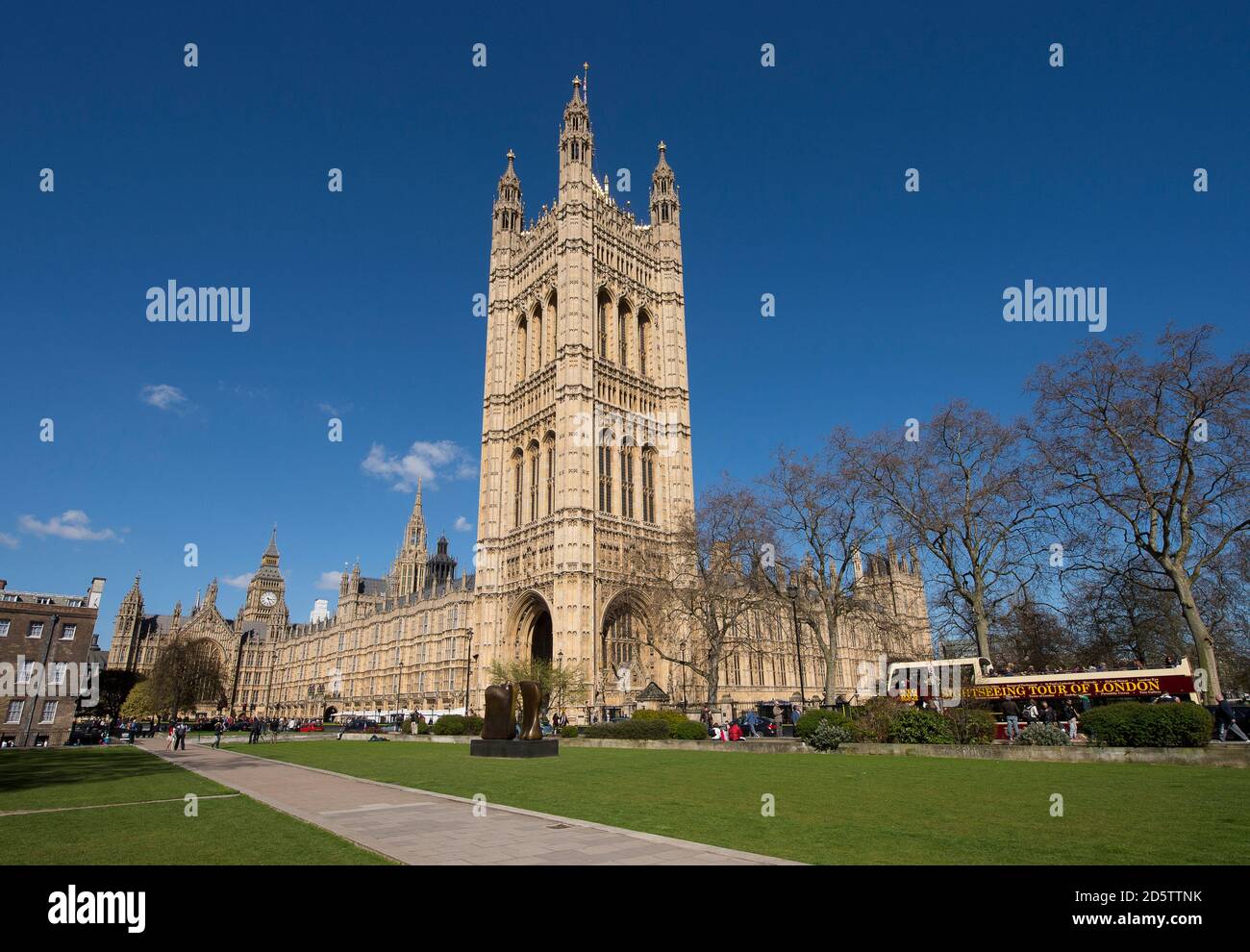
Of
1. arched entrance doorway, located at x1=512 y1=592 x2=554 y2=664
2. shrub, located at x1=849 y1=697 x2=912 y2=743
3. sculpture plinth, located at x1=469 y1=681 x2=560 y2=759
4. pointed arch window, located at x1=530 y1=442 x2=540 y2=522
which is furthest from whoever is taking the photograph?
pointed arch window, located at x1=530 y1=442 x2=540 y2=522

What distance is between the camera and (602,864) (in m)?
6.43

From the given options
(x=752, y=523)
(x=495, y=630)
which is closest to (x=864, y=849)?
(x=752, y=523)

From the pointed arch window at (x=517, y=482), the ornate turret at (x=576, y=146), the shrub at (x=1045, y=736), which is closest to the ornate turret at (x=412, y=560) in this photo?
the pointed arch window at (x=517, y=482)

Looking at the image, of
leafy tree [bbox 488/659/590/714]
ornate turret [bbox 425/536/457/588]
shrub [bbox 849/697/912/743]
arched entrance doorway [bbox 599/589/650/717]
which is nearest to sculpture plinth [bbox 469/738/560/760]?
shrub [bbox 849/697/912/743]

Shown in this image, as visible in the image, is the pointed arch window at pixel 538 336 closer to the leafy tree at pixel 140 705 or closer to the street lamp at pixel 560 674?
the street lamp at pixel 560 674

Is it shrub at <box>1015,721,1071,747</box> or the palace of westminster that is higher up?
the palace of westminster

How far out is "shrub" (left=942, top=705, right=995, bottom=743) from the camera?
68.5 feet

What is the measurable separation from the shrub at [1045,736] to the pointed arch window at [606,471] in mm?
38320

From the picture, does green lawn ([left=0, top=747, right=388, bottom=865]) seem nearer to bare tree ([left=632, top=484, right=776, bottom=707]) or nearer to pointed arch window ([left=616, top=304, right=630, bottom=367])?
bare tree ([left=632, top=484, right=776, bottom=707])

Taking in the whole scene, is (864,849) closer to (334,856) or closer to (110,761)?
(334,856)

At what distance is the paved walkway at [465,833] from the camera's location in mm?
6785

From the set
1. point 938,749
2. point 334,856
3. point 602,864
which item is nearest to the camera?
point 602,864

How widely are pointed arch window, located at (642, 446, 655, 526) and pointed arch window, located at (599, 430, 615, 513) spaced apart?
364cm

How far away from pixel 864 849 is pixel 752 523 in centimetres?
3132
